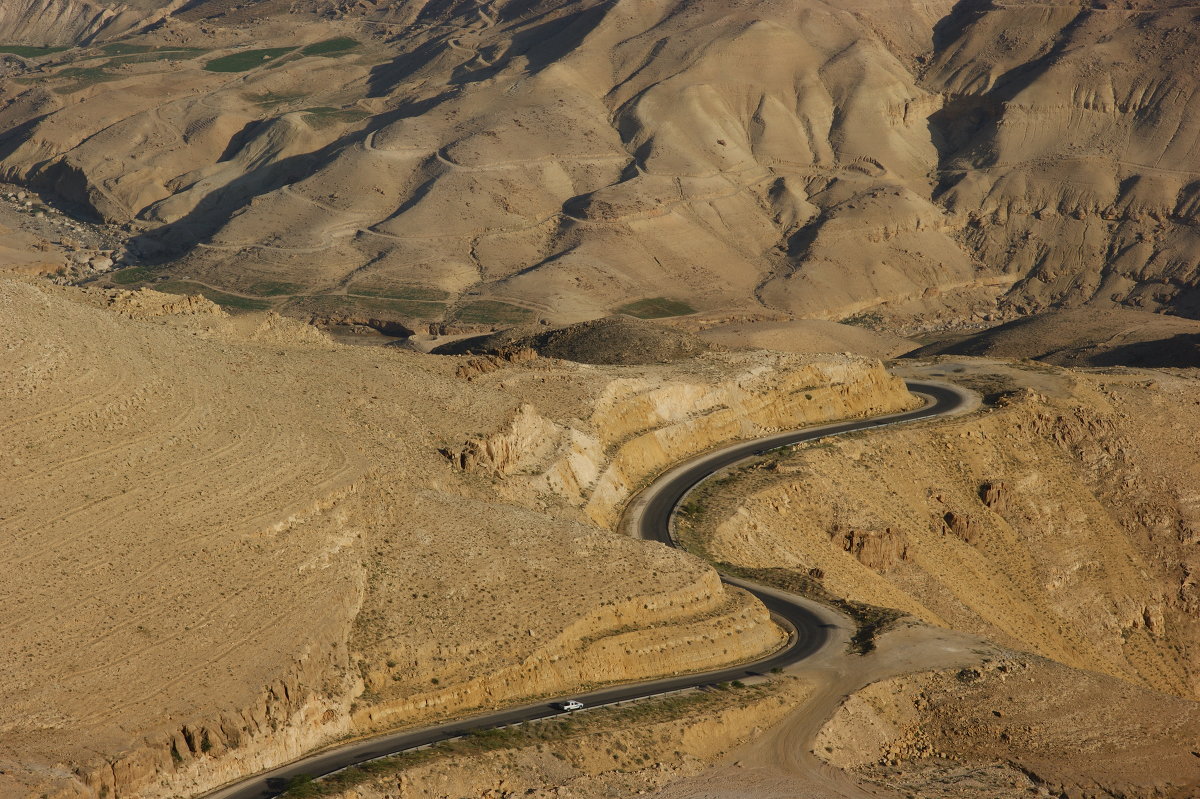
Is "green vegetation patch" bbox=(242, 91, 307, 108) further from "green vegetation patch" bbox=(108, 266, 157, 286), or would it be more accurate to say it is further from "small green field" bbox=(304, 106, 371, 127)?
"green vegetation patch" bbox=(108, 266, 157, 286)

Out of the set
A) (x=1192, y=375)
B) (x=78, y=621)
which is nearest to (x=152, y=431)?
(x=78, y=621)

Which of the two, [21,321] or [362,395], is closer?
[21,321]

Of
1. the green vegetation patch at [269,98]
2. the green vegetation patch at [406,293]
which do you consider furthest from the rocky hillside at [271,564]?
the green vegetation patch at [269,98]

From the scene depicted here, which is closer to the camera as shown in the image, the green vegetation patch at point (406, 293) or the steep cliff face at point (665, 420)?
the steep cliff face at point (665, 420)

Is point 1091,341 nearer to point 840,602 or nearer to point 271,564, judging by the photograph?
point 840,602

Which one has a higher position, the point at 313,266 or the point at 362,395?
the point at 362,395

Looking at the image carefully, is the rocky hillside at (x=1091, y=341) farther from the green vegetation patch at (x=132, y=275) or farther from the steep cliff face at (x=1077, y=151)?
the green vegetation patch at (x=132, y=275)

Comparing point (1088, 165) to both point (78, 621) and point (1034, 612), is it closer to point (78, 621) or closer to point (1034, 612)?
point (1034, 612)
